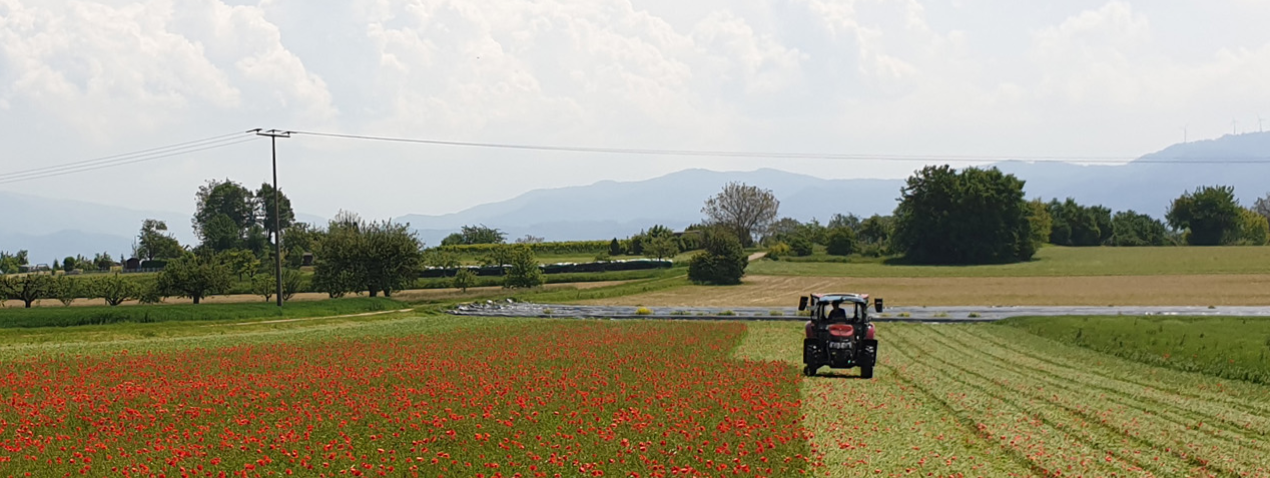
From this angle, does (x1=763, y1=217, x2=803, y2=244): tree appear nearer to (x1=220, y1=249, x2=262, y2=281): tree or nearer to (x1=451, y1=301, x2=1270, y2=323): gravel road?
(x1=220, y1=249, x2=262, y2=281): tree

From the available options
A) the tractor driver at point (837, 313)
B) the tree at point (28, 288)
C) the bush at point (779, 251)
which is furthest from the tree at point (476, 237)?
the tractor driver at point (837, 313)

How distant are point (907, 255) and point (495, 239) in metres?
85.7

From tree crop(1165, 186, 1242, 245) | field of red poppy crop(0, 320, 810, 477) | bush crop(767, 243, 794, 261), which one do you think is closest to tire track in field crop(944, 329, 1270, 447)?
field of red poppy crop(0, 320, 810, 477)

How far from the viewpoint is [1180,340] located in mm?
37094

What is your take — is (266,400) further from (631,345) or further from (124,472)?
(631,345)


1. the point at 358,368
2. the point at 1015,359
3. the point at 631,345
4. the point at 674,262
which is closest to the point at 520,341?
the point at 631,345

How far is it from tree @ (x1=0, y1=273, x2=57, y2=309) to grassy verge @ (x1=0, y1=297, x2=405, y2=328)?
21605 millimetres

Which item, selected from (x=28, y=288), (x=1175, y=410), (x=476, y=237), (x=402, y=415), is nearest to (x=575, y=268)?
(x=28, y=288)

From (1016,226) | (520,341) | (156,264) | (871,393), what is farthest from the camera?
(156,264)

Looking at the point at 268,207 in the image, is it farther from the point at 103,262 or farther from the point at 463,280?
the point at 463,280

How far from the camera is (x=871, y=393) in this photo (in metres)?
25.0

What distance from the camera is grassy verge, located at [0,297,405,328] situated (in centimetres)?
5150

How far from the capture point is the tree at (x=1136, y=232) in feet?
516

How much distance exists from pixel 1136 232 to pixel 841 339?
6098 inches
